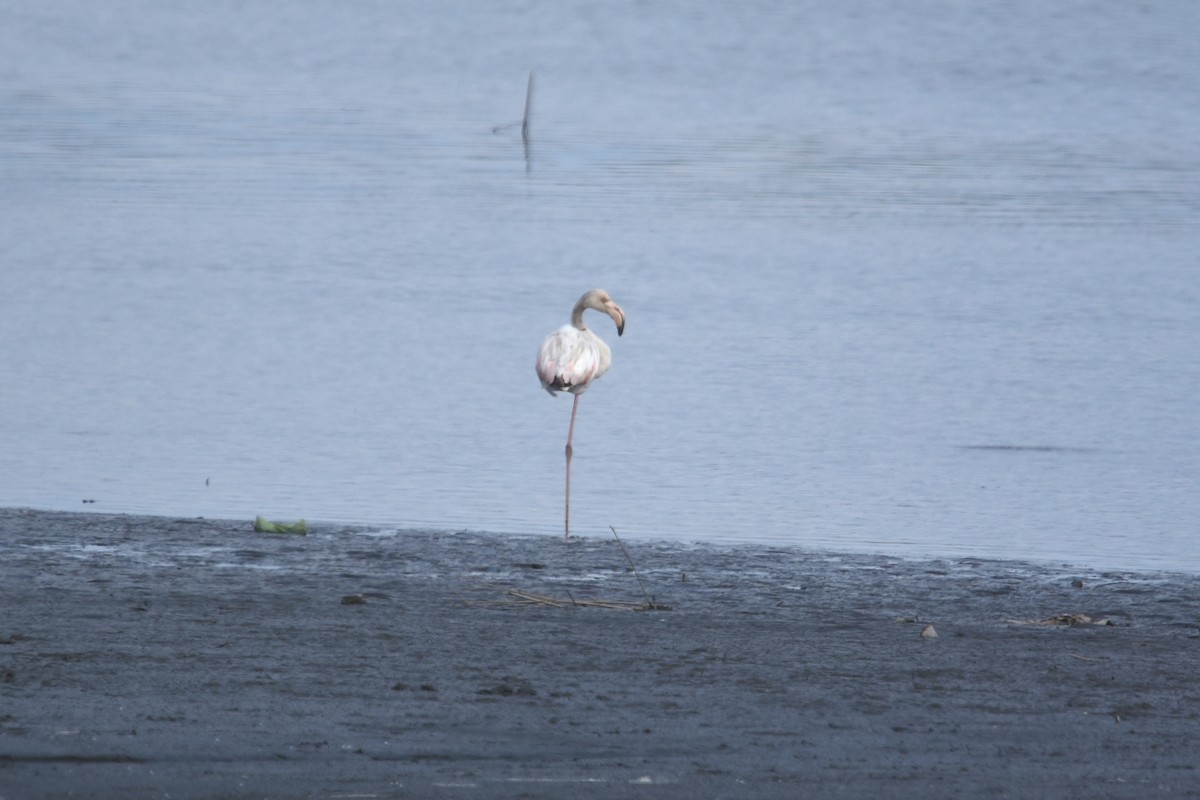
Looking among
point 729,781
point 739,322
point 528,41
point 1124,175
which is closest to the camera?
point 729,781

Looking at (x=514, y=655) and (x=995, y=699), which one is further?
(x=514, y=655)

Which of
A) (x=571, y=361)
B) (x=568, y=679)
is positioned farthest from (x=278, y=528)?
(x=568, y=679)

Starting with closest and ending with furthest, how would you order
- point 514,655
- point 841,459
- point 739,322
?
point 514,655
point 841,459
point 739,322

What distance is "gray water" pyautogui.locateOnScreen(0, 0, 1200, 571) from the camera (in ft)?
37.7

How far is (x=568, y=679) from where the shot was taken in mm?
6391

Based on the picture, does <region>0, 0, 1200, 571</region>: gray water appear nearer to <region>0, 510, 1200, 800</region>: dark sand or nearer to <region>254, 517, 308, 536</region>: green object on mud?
<region>254, 517, 308, 536</region>: green object on mud

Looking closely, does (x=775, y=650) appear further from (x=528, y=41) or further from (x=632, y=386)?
(x=528, y=41)

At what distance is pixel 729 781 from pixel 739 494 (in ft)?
20.1

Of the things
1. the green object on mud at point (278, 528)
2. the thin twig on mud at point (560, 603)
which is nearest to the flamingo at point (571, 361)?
the green object on mud at point (278, 528)

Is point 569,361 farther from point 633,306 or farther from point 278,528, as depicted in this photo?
point 633,306

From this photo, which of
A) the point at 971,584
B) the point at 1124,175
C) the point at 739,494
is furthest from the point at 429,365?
the point at 1124,175

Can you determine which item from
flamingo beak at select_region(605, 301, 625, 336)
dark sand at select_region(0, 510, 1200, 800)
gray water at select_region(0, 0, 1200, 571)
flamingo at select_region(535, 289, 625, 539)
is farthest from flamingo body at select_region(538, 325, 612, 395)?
dark sand at select_region(0, 510, 1200, 800)

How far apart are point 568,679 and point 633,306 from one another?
40.2 feet

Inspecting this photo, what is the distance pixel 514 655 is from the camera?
6.73 metres
